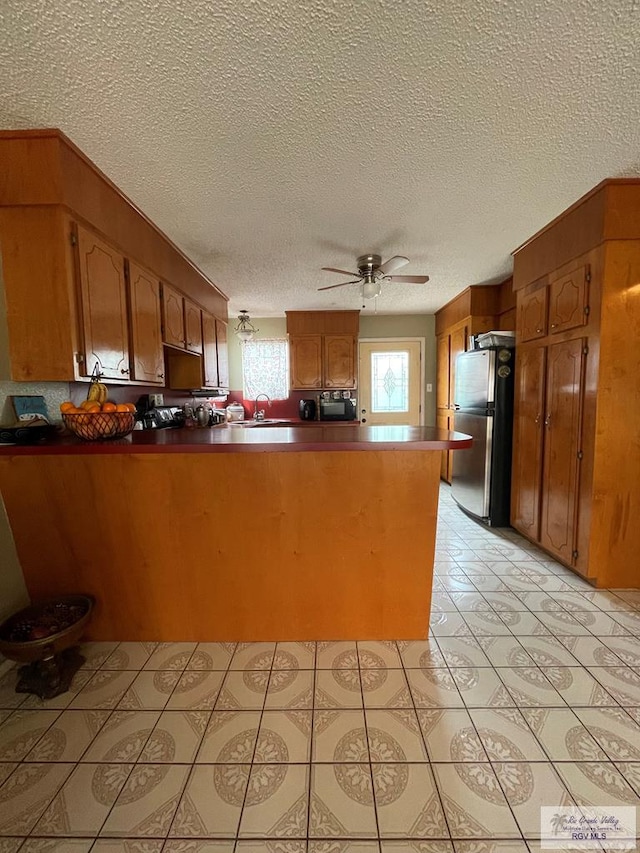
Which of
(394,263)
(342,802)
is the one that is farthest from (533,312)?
(342,802)

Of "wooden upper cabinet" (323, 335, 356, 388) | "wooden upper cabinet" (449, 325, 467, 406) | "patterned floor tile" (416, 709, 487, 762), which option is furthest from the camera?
"wooden upper cabinet" (323, 335, 356, 388)

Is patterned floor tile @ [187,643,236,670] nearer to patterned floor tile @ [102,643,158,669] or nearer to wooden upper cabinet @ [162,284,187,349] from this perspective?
patterned floor tile @ [102,643,158,669]

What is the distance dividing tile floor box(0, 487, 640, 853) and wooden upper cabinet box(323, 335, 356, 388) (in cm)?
330

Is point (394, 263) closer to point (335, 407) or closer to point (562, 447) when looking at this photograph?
point (562, 447)

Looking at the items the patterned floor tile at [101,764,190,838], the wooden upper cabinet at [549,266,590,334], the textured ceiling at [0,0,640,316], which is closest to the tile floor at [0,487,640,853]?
the patterned floor tile at [101,764,190,838]

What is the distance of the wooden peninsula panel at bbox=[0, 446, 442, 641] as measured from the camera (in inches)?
61.4

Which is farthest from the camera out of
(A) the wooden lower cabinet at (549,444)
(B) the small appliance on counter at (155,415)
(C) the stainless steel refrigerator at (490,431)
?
(C) the stainless steel refrigerator at (490,431)

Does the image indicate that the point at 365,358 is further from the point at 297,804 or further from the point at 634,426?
the point at 297,804

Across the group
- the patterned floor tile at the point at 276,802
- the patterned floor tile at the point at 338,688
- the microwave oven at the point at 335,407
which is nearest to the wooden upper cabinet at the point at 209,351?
the microwave oven at the point at 335,407

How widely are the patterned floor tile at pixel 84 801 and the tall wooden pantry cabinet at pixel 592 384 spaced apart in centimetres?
256

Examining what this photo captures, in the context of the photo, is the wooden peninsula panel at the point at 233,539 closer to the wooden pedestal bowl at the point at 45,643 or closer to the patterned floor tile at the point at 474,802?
the wooden pedestal bowl at the point at 45,643

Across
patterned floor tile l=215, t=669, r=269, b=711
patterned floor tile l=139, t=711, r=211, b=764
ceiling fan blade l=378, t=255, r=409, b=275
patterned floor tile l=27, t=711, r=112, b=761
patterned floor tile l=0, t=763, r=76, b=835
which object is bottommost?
patterned floor tile l=0, t=763, r=76, b=835

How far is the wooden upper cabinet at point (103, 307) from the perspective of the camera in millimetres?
1633

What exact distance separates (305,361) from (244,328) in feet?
3.06
